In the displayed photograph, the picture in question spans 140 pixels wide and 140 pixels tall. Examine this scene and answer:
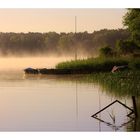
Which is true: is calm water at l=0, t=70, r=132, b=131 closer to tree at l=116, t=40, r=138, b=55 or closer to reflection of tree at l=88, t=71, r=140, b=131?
reflection of tree at l=88, t=71, r=140, b=131

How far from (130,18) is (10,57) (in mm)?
1049

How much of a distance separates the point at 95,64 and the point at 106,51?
5.8 inches

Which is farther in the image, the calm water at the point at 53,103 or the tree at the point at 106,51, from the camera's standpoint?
the tree at the point at 106,51

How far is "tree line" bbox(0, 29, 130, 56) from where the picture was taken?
458 inches

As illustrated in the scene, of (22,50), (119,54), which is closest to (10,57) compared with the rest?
(22,50)

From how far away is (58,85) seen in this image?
11.6m

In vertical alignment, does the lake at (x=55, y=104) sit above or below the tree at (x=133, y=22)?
below

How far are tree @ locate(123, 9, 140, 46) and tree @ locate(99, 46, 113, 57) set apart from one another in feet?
0.71

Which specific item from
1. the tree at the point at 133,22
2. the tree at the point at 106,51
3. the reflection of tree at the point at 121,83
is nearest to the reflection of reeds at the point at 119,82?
the reflection of tree at the point at 121,83

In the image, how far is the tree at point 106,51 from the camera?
1165 cm

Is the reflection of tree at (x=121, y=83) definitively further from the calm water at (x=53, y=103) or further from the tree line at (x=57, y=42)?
the tree line at (x=57, y=42)

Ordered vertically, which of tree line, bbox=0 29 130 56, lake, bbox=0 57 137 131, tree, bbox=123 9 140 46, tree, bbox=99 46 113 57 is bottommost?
lake, bbox=0 57 137 131

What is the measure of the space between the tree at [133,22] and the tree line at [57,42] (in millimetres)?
53

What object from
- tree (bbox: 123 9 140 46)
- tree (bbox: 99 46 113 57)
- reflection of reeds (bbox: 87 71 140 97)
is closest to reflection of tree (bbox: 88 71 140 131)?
reflection of reeds (bbox: 87 71 140 97)
